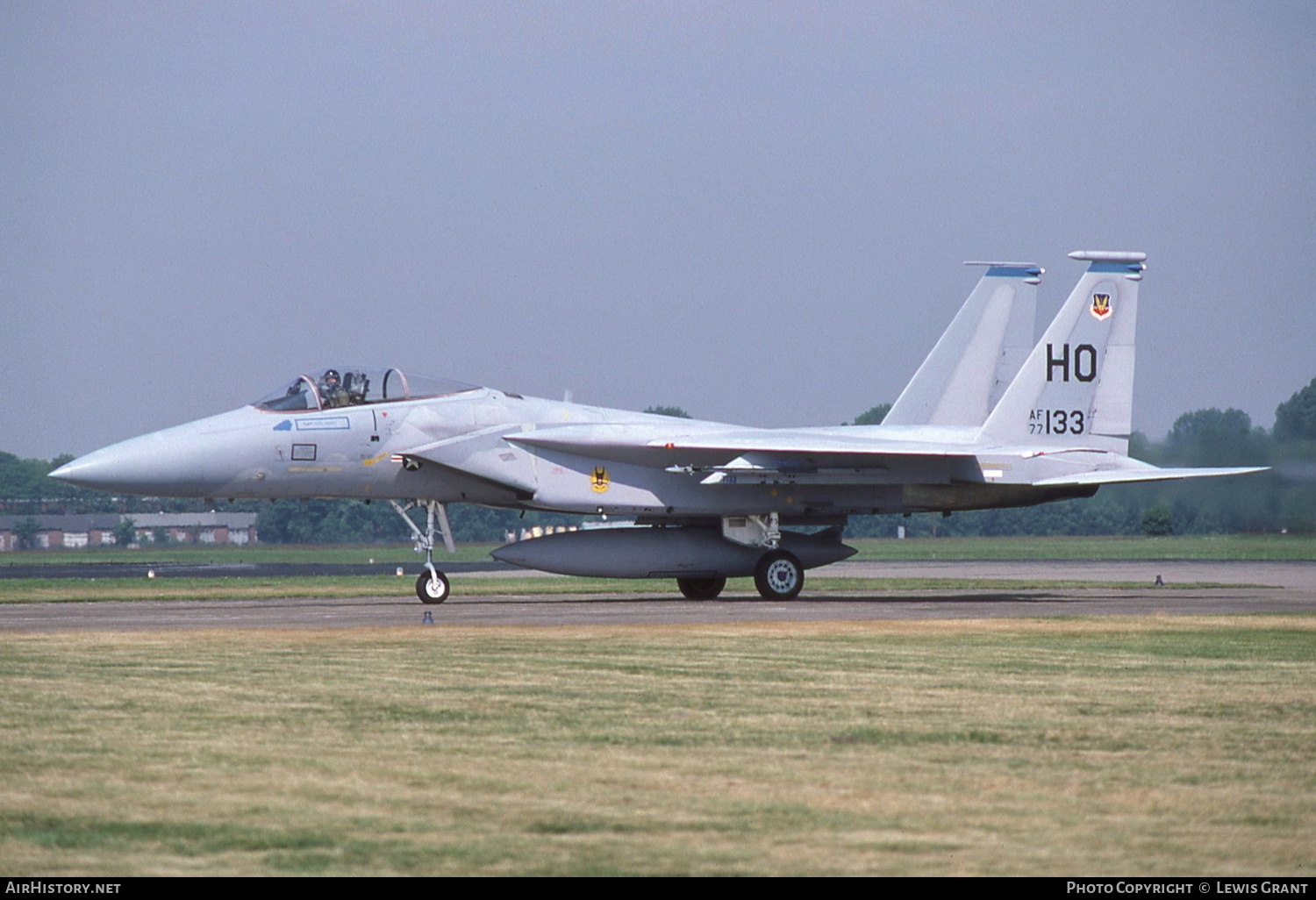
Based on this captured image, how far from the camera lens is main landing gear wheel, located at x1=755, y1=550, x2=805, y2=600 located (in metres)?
21.6

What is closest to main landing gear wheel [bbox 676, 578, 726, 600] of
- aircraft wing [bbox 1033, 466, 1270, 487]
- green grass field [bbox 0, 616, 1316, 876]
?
aircraft wing [bbox 1033, 466, 1270, 487]

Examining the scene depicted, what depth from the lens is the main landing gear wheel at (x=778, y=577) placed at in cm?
2164

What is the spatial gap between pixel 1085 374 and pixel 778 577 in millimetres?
5711

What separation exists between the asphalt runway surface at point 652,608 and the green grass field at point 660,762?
4.54m

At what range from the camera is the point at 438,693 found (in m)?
9.87

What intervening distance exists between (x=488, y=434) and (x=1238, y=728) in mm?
14040

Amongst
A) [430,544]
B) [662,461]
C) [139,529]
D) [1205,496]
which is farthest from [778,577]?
[139,529]

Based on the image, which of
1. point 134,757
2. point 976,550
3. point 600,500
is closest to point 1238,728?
point 134,757

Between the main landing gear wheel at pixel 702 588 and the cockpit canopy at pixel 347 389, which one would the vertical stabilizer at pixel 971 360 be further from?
the cockpit canopy at pixel 347 389

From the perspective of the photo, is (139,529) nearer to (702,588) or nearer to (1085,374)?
(702,588)

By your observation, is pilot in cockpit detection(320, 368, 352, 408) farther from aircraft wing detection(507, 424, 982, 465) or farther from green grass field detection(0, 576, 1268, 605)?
green grass field detection(0, 576, 1268, 605)

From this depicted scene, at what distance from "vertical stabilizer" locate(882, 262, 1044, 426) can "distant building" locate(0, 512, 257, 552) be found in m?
78.7

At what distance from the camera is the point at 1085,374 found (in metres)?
22.9

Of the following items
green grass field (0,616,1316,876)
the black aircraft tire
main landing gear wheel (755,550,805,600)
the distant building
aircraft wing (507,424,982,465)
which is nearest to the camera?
green grass field (0,616,1316,876)
